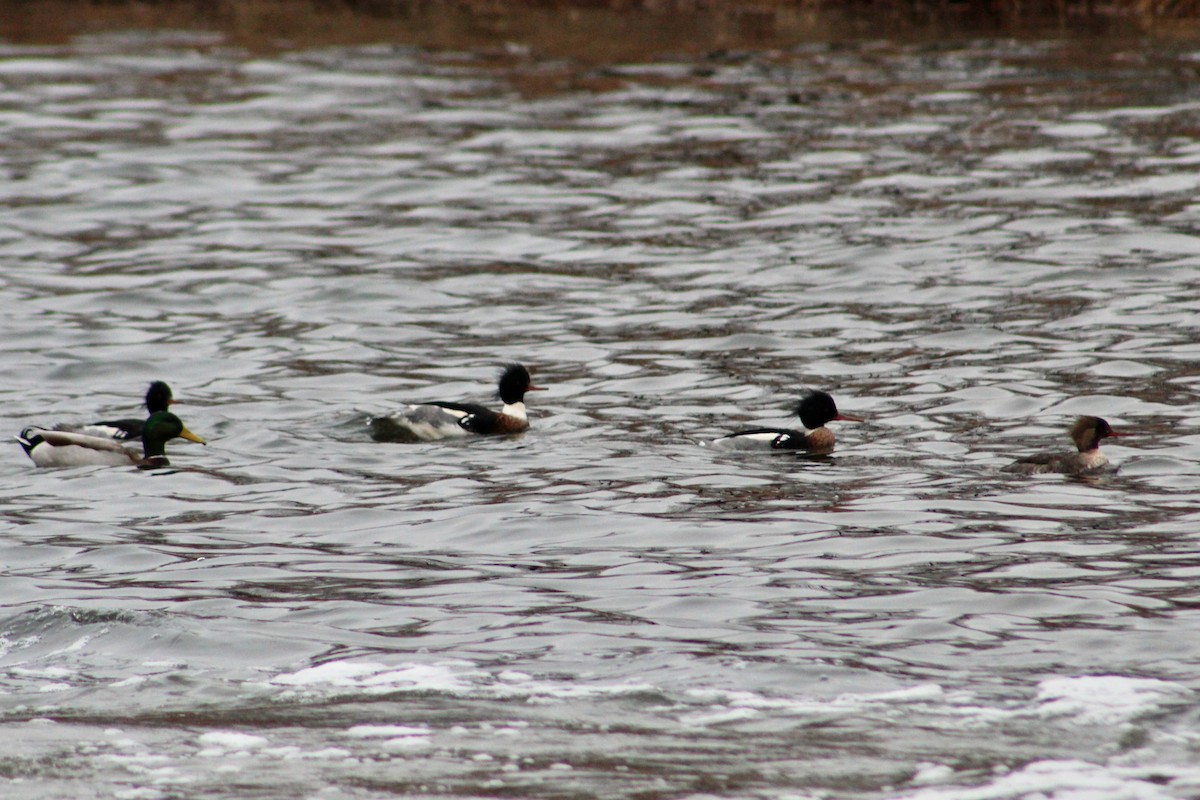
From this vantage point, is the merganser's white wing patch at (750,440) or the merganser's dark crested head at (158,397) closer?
the merganser's white wing patch at (750,440)

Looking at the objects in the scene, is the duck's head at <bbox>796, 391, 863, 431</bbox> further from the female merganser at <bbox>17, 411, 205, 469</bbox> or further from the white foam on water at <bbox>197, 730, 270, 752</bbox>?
the white foam on water at <bbox>197, 730, 270, 752</bbox>

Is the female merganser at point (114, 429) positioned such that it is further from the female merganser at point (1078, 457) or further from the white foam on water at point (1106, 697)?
the white foam on water at point (1106, 697)

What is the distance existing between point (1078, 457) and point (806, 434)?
2.10 metres

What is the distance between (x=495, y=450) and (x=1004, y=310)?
6070mm

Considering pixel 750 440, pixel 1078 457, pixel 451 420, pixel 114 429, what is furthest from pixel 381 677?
pixel 114 429

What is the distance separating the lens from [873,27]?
36.4m

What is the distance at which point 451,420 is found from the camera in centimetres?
1422

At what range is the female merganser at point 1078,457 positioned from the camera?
1216 centimetres

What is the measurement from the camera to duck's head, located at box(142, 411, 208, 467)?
13.7 m

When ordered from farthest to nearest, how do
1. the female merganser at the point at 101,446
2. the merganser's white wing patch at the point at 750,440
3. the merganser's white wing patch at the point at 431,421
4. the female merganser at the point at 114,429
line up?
the merganser's white wing patch at the point at 431,421, the female merganser at the point at 114,429, the female merganser at the point at 101,446, the merganser's white wing patch at the point at 750,440

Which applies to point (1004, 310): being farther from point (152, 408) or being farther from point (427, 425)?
point (152, 408)

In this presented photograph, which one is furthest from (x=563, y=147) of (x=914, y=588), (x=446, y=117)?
(x=914, y=588)

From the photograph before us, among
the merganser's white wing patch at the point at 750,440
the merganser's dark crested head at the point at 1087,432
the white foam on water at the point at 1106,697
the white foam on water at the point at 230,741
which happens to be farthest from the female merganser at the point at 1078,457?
the white foam on water at the point at 230,741

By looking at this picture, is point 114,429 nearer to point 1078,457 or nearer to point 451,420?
point 451,420
